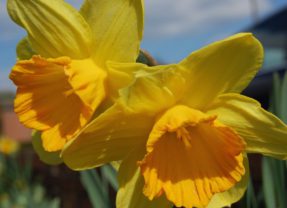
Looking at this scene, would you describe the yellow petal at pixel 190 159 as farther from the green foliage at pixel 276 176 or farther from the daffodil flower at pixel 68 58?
the green foliage at pixel 276 176

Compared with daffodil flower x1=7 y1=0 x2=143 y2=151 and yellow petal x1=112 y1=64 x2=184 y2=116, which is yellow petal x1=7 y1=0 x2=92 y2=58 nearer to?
daffodil flower x1=7 y1=0 x2=143 y2=151

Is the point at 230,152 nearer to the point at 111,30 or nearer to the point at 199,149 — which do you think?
the point at 199,149

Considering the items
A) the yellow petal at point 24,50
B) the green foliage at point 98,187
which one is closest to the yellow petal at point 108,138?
the yellow petal at point 24,50

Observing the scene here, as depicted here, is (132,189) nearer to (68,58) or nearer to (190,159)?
(190,159)

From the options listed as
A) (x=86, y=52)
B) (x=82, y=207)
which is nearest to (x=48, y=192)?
(x=82, y=207)

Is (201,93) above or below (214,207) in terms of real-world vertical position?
above

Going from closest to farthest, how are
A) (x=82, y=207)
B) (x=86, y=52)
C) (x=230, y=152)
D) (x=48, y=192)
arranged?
(x=230, y=152), (x=86, y=52), (x=82, y=207), (x=48, y=192)
